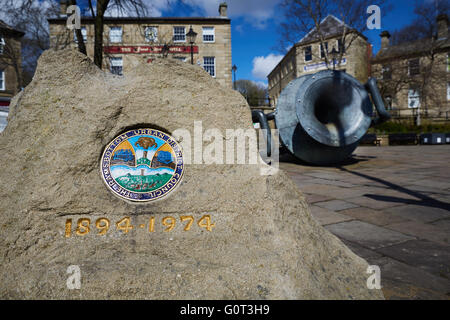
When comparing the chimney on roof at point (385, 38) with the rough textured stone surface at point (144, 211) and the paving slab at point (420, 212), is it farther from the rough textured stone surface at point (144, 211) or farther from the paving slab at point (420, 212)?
the rough textured stone surface at point (144, 211)

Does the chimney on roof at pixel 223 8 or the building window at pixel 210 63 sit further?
the chimney on roof at pixel 223 8

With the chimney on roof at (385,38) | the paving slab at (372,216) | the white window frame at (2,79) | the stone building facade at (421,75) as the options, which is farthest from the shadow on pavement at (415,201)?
the chimney on roof at (385,38)

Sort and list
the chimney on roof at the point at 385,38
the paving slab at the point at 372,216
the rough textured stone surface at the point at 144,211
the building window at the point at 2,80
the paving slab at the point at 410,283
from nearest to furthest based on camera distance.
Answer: the rough textured stone surface at the point at 144,211
the paving slab at the point at 410,283
the paving slab at the point at 372,216
the building window at the point at 2,80
the chimney on roof at the point at 385,38

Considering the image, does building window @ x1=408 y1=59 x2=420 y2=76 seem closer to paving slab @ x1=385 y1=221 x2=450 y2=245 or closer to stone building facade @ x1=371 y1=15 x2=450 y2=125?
stone building facade @ x1=371 y1=15 x2=450 y2=125

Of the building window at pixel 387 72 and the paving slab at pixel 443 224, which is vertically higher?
the building window at pixel 387 72

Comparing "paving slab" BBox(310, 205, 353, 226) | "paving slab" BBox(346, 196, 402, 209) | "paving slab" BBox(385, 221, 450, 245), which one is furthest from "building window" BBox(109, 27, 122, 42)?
"paving slab" BBox(385, 221, 450, 245)

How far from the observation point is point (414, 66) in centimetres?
2508

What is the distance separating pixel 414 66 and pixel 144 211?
96.5 feet

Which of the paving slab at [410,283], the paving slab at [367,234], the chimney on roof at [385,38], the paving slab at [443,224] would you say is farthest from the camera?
the chimney on roof at [385,38]

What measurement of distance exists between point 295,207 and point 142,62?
141cm

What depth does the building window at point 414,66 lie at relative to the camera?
81.9 ft

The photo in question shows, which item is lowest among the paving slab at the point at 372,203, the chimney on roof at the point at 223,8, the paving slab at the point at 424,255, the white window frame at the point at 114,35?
the paving slab at the point at 424,255

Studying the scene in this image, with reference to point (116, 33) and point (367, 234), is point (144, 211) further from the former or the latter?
point (116, 33)
